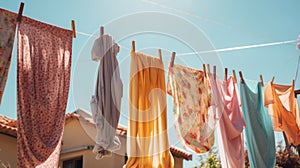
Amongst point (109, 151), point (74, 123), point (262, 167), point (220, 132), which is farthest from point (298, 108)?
point (74, 123)

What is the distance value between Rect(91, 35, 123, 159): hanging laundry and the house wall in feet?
10.6

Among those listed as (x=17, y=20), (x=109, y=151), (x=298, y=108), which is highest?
(x=17, y=20)

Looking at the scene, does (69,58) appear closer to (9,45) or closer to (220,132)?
(9,45)

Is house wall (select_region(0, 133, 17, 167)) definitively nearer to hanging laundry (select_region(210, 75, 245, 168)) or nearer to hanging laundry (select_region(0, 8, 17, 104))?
hanging laundry (select_region(0, 8, 17, 104))

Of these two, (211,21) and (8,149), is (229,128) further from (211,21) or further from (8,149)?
(8,149)

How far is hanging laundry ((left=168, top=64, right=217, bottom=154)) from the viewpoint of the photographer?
344 cm

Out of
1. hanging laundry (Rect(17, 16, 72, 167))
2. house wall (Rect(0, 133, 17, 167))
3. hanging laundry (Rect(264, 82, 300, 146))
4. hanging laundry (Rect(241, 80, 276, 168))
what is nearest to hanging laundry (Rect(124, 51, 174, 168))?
hanging laundry (Rect(17, 16, 72, 167))

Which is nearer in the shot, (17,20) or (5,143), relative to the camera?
(17,20)

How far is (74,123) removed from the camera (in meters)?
7.04

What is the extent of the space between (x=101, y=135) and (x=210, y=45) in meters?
1.80

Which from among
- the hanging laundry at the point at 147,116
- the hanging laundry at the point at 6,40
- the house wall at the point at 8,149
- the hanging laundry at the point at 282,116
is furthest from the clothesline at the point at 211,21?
the house wall at the point at 8,149

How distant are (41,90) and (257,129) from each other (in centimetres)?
258

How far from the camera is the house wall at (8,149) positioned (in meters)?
5.52

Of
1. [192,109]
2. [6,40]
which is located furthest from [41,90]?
[192,109]
